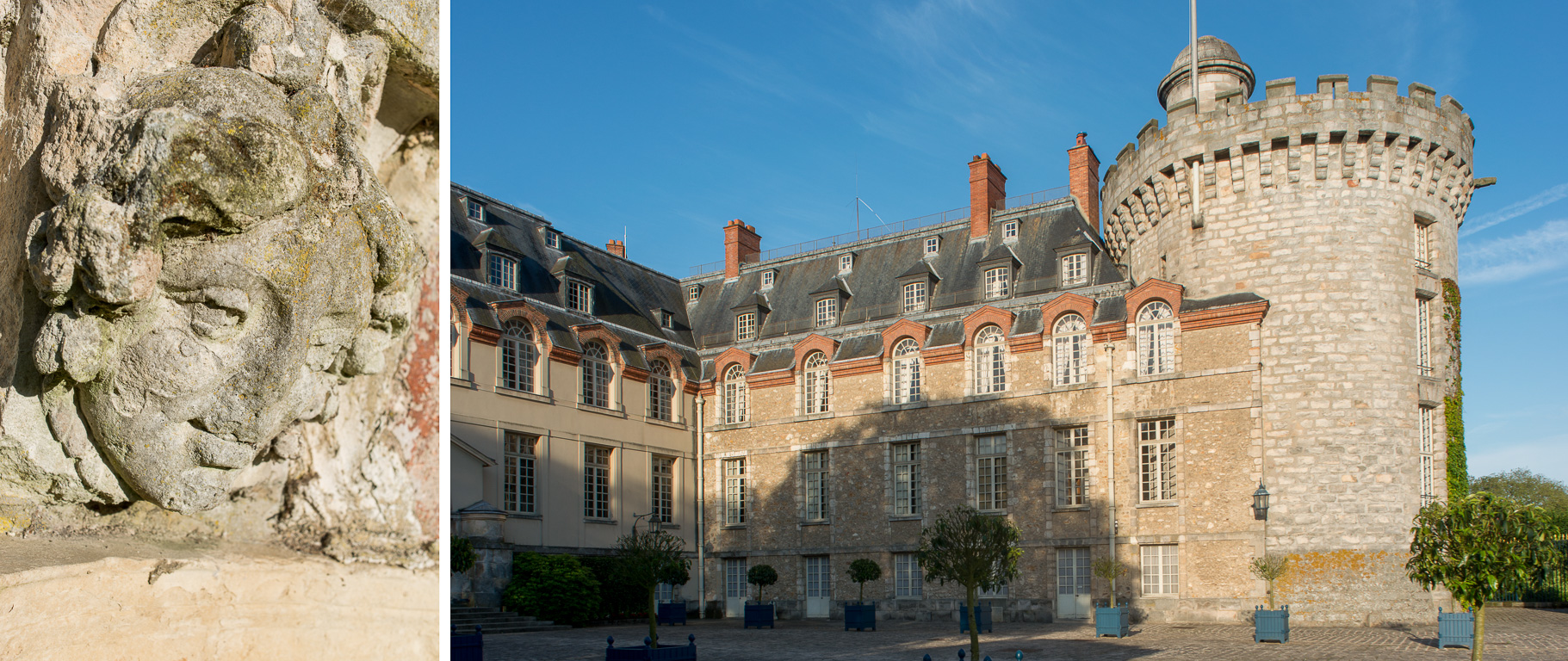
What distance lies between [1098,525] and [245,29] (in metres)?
25.5

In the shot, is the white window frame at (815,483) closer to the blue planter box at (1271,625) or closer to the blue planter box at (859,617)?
the blue planter box at (859,617)

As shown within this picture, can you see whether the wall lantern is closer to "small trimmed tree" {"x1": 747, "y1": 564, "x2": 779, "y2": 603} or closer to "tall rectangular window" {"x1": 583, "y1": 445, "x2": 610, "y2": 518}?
"small trimmed tree" {"x1": 747, "y1": 564, "x2": 779, "y2": 603}

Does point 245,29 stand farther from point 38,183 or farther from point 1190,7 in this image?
point 1190,7

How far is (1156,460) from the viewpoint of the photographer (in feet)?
84.1

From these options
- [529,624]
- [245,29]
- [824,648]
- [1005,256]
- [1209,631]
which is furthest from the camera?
[1005,256]

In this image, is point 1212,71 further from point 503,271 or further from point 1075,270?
point 503,271

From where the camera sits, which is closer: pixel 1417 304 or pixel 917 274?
pixel 1417 304

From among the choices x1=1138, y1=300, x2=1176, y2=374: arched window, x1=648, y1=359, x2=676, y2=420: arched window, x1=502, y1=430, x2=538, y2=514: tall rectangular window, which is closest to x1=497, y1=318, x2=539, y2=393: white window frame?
x1=502, y1=430, x2=538, y2=514: tall rectangular window

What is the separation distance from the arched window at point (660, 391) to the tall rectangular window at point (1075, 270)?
38.3 ft

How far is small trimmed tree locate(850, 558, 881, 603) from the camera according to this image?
28.0 m

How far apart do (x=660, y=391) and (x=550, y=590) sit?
350 inches

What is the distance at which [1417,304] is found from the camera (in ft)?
80.9

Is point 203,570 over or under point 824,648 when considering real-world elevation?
over

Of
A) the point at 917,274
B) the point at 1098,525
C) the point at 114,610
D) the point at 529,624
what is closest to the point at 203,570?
the point at 114,610
